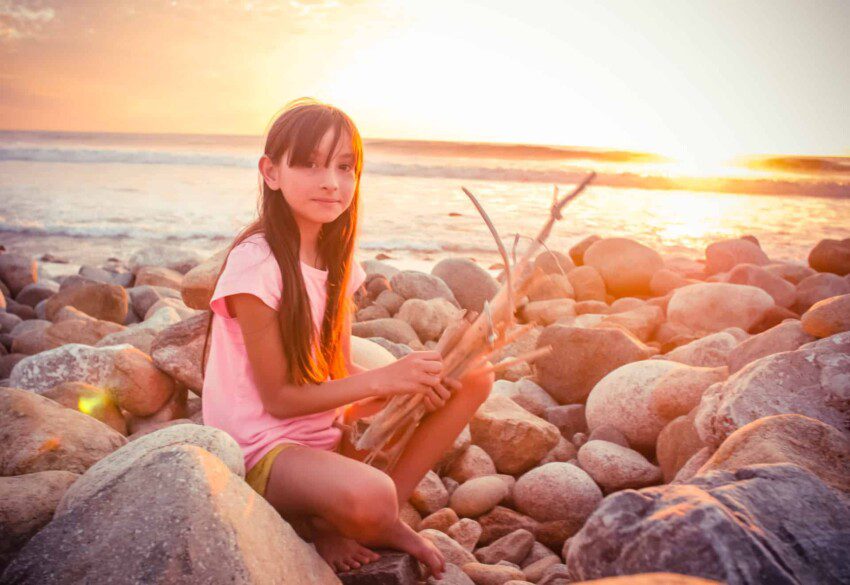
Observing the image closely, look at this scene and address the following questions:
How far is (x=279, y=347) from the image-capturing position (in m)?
2.75

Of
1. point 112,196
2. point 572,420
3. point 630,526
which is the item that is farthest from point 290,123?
point 112,196

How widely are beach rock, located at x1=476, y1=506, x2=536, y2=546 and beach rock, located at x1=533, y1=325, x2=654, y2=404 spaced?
5.37ft

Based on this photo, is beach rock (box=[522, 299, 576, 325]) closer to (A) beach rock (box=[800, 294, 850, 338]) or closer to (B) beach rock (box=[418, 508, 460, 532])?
(A) beach rock (box=[800, 294, 850, 338])

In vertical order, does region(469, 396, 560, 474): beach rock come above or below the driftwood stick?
below

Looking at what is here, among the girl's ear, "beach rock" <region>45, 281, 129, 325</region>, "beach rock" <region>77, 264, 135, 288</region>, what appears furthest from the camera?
"beach rock" <region>77, 264, 135, 288</region>

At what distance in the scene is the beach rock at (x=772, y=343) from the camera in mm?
3961

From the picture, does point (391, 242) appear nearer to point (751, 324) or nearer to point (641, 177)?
point (751, 324)

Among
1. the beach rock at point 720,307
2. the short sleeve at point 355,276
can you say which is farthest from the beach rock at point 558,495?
the beach rock at point 720,307

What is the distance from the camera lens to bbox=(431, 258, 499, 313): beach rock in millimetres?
7938

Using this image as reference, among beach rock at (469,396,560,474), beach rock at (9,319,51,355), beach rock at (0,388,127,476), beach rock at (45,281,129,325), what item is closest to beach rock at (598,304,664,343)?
beach rock at (469,396,560,474)

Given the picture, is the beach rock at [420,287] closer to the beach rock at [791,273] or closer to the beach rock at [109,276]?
the beach rock at [109,276]

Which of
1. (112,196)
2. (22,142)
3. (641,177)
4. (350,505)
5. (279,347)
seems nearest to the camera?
(350,505)

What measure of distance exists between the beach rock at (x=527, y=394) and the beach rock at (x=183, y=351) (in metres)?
2.14

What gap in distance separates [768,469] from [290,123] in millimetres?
2282
